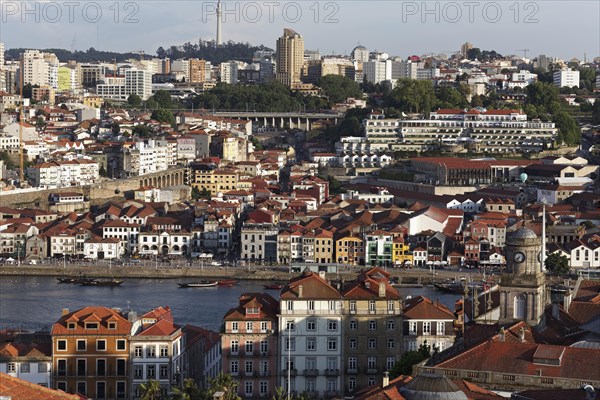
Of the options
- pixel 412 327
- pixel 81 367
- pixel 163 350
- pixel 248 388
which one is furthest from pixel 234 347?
pixel 412 327

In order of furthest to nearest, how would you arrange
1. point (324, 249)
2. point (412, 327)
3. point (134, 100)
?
point (134, 100)
point (324, 249)
point (412, 327)

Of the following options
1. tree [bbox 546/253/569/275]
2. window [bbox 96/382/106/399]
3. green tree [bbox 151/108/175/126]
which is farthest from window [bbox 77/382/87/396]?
green tree [bbox 151/108/175/126]

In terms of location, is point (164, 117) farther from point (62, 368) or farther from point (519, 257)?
point (519, 257)

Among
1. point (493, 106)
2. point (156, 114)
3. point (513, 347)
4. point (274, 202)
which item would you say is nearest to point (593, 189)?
point (274, 202)

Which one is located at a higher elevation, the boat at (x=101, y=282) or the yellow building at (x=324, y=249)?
the yellow building at (x=324, y=249)

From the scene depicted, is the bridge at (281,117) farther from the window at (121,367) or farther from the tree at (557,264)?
the window at (121,367)

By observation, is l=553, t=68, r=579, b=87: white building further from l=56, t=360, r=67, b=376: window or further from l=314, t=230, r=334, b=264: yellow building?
l=56, t=360, r=67, b=376: window

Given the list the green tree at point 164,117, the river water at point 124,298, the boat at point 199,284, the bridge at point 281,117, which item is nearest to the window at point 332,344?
the river water at point 124,298
